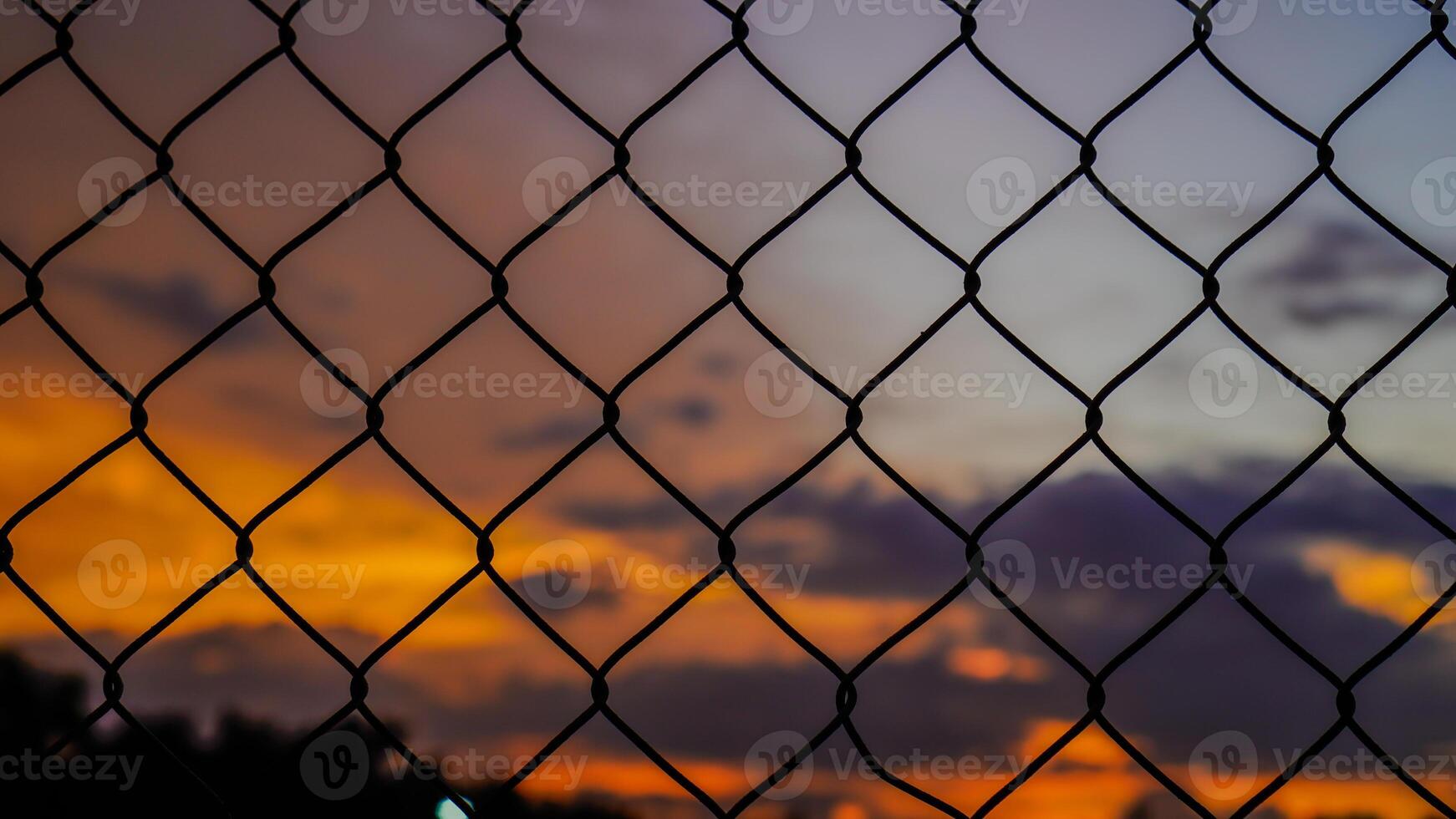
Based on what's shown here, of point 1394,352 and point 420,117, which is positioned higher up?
point 420,117

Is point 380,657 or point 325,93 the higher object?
point 325,93

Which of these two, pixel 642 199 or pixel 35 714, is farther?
pixel 35 714

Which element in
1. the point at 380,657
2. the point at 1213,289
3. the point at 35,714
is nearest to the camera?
the point at 380,657

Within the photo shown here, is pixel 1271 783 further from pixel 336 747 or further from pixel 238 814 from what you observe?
pixel 238 814

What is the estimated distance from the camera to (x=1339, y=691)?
141 cm

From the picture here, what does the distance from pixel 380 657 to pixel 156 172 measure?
65 cm

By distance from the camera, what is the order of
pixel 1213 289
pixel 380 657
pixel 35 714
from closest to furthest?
1. pixel 380 657
2. pixel 1213 289
3. pixel 35 714

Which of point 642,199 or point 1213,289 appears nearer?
point 642,199

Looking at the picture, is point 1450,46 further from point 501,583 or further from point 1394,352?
point 501,583

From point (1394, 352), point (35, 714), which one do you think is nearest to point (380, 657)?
point (1394, 352)

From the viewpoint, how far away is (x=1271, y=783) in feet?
4.50

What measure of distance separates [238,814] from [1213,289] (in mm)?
1372

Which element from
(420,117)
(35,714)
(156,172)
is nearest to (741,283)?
(420,117)

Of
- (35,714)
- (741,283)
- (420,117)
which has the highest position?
(420,117)
